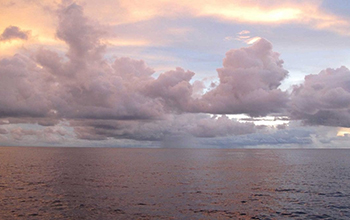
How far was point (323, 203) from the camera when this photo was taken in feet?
180

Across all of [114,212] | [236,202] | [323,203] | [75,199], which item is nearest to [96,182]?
[75,199]

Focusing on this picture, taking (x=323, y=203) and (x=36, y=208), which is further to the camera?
(x=323, y=203)

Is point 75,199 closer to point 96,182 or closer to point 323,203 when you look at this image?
point 96,182

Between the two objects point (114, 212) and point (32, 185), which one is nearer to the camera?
point (114, 212)

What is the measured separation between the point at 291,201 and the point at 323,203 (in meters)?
5.34

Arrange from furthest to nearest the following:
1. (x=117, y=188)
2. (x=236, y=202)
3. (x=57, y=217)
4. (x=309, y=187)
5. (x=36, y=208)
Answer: (x=309, y=187) < (x=117, y=188) < (x=236, y=202) < (x=36, y=208) < (x=57, y=217)

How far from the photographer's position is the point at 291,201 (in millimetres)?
56875

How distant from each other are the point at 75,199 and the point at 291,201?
39.6m

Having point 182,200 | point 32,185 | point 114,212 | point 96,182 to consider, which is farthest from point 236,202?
point 32,185

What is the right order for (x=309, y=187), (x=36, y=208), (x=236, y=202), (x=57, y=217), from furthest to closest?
1. (x=309, y=187)
2. (x=236, y=202)
3. (x=36, y=208)
4. (x=57, y=217)

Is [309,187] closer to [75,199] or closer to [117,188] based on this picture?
[117,188]

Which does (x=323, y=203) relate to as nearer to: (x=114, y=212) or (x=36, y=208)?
(x=114, y=212)

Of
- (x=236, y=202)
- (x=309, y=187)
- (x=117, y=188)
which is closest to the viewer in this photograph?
(x=236, y=202)

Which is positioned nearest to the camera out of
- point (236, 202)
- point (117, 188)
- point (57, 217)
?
point (57, 217)
